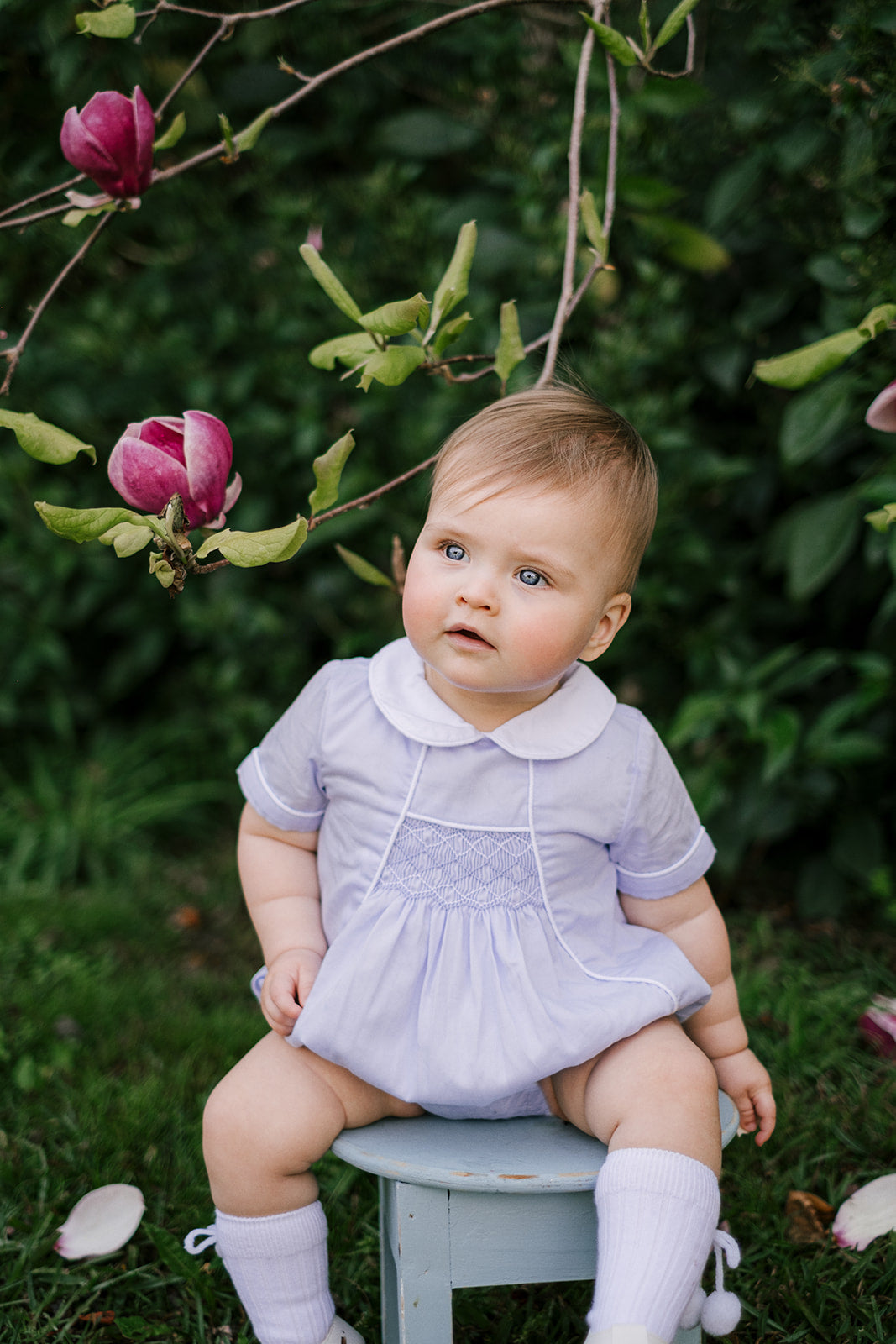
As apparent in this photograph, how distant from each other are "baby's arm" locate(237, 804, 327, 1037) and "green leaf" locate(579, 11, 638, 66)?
0.96 meters

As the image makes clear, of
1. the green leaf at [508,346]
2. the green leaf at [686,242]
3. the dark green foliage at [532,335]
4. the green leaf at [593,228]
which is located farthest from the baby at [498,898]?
the green leaf at [686,242]

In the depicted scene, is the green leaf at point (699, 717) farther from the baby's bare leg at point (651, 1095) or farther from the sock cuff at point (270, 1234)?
the sock cuff at point (270, 1234)

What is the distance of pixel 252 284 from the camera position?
2.49 meters

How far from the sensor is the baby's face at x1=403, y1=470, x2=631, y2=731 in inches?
43.8

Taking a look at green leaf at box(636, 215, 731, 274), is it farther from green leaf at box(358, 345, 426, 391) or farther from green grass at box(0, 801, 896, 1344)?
green grass at box(0, 801, 896, 1344)

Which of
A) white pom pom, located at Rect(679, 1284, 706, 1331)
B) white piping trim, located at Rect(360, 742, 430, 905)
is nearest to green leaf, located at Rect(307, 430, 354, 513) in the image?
white piping trim, located at Rect(360, 742, 430, 905)

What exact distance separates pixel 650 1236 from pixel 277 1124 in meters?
0.38

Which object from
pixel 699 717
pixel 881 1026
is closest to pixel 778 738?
pixel 699 717

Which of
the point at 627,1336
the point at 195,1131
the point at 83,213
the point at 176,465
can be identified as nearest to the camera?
the point at 627,1336

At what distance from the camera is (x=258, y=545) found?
40.3 inches

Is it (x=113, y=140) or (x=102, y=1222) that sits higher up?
(x=113, y=140)

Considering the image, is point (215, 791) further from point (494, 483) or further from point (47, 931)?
point (494, 483)

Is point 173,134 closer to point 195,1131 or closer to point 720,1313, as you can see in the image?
point 195,1131

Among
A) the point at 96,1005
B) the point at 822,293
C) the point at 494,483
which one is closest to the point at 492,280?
the point at 822,293
